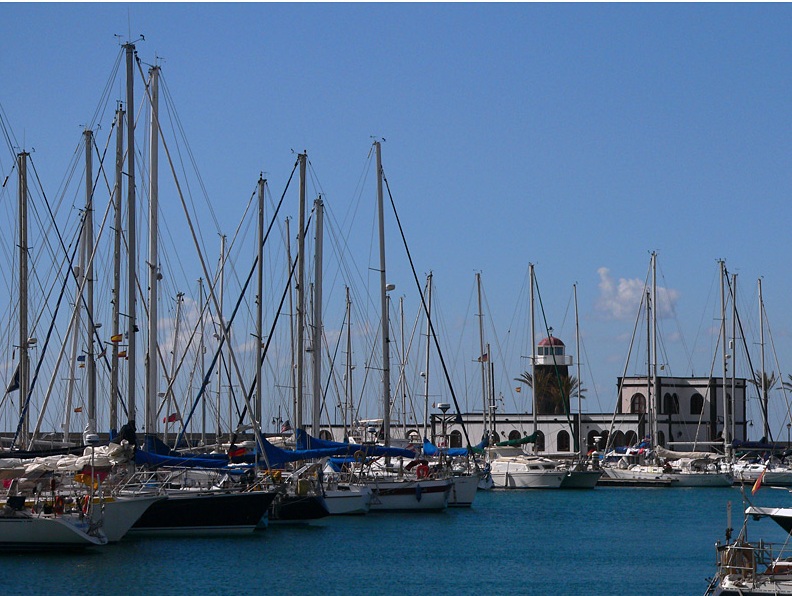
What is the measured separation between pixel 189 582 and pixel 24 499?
531 centimetres

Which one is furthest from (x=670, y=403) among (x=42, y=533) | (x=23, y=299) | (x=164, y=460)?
(x=42, y=533)

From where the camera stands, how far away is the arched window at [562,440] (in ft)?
322

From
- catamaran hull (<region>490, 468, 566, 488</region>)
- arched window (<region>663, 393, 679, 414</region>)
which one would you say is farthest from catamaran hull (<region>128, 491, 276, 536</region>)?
arched window (<region>663, 393, 679, 414</region>)

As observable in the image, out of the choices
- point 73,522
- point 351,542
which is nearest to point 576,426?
point 351,542

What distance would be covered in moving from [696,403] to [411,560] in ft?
221

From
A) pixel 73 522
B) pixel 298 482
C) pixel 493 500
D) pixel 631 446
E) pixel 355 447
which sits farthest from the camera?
pixel 631 446

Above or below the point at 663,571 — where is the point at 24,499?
above

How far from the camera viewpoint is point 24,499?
110 feet

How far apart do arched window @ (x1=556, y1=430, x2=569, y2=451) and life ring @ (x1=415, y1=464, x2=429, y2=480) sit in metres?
45.7

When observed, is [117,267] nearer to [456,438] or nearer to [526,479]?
[526,479]

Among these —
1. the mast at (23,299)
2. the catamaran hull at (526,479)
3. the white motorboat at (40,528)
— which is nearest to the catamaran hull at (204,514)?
the white motorboat at (40,528)

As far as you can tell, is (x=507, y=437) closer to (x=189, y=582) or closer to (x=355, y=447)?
(x=355, y=447)

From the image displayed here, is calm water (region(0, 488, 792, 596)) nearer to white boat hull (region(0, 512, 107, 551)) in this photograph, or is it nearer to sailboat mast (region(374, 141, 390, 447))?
white boat hull (region(0, 512, 107, 551))

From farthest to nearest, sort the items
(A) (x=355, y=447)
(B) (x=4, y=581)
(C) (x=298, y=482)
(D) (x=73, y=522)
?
1. (A) (x=355, y=447)
2. (C) (x=298, y=482)
3. (D) (x=73, y=522)
4. (B) (x=4, y=581)
